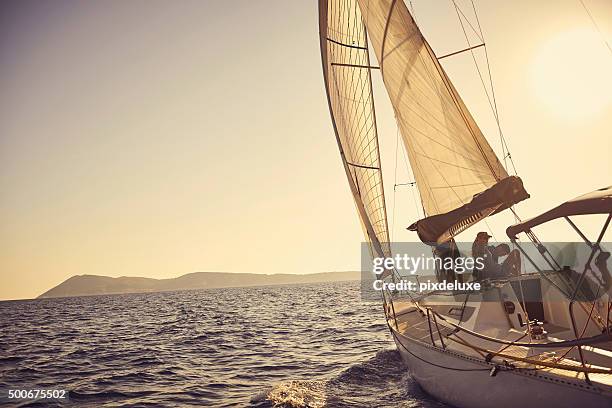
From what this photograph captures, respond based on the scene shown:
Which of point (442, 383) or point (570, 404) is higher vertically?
point (570, 404)

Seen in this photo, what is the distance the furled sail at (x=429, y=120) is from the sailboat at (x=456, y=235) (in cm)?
3

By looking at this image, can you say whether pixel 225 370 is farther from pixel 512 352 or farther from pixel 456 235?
pixel 512 352

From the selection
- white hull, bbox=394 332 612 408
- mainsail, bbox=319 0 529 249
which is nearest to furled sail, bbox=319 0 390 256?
mainsail, bbox=319 0 529 249

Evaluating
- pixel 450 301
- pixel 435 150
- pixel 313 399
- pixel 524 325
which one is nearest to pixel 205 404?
pixel 313 399

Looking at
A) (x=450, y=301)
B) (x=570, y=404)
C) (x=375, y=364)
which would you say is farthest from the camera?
(x=375, y=364)

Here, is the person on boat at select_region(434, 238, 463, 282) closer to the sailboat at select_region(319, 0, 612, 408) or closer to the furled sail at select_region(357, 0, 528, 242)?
the sailboat at select_region(319, 0, 612, 408)

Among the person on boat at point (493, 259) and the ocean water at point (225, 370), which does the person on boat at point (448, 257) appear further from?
the ocean water at point (225, 370)

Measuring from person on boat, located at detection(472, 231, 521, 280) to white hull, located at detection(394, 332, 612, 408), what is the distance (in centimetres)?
233

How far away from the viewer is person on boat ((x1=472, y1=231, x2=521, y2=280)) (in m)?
9.25

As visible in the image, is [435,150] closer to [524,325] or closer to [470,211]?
[470,211]

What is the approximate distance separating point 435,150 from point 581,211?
5385 mm

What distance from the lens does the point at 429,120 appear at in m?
10.4

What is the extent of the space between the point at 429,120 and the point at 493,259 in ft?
12.2

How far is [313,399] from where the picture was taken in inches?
366
